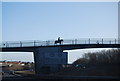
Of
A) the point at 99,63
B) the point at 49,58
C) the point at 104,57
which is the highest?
the point at 49,58

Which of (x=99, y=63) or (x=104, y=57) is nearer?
(x=99, y=63)

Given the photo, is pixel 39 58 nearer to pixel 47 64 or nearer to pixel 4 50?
pixel 47 64

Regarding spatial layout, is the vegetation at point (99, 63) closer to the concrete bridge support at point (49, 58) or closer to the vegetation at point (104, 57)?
the vegetation at point (104, 57)

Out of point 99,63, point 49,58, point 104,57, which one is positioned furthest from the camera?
point 104,57

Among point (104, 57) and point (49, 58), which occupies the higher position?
point (49, 58)

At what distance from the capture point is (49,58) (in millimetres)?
61188

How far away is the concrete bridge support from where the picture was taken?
6034 centimetres

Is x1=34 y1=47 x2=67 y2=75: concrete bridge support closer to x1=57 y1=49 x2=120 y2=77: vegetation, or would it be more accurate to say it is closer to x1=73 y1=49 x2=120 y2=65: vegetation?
x1=57 y1=49 x2=120 y2=77: vegetation

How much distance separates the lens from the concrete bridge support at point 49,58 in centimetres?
6034

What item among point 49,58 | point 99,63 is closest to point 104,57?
point 99,63

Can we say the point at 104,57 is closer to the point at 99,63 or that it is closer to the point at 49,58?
the point at 99,63

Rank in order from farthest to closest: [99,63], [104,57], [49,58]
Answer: [104,57] < [99,63] < [49,58]

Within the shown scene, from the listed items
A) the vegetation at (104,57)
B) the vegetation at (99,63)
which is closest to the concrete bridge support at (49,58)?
the vegetation at (99,63)

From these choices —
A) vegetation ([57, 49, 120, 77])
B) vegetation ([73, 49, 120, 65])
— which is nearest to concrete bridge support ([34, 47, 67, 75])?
vegetation ([57, 49, 120, 77])
